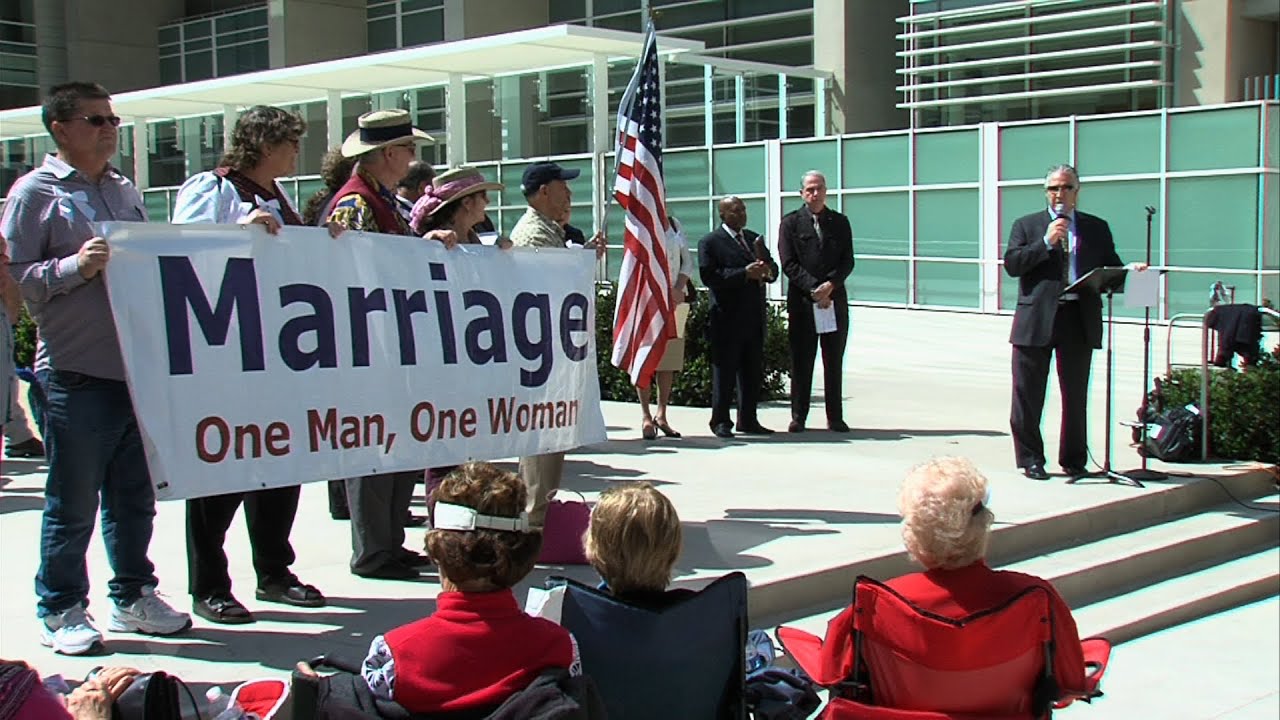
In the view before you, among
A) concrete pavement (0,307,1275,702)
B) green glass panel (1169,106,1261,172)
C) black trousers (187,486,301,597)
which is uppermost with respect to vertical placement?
green glass panel (1169,106,1261,172)

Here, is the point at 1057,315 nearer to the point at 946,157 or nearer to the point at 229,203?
the point at 229,203

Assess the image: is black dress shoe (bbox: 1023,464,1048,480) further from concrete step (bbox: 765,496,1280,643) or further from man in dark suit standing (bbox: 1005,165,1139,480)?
concrete step (bbox: 765,496,1280,643)

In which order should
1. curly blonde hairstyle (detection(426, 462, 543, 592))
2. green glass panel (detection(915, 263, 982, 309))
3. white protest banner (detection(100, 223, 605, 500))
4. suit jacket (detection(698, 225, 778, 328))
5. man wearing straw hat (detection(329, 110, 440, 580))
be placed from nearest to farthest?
curly blonde hairstyle (detection(426, 462, 543, 592))
white protest banner (detection(100, 223, 605, 500))
man wearing straw hat (detection(329, 110, 440, 580))
suit jacket (detection(698, 225, 778, 328))
green glass panel (detection(915, 263, 982, 309))

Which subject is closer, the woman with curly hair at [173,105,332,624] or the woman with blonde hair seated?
the woman with blonde hair seated

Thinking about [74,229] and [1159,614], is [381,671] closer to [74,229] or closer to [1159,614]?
[74,229]

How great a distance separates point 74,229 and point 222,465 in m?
1.04

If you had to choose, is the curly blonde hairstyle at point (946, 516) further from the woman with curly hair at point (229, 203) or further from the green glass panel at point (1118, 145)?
the green glass panel at point (1118, 145)

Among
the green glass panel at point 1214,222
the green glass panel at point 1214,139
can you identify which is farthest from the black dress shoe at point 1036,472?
the green glass panel at point 1214,139

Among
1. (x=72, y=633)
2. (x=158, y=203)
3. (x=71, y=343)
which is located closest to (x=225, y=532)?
(x=72, y=633)

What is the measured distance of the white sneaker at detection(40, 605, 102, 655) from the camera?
17.7ft

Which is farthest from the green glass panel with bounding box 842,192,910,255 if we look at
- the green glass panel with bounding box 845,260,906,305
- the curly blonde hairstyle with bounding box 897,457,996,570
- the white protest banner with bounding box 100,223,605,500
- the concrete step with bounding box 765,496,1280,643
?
the curly blonde hairstyle with bounding box 897,457,996,570

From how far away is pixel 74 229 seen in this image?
5.35 meters

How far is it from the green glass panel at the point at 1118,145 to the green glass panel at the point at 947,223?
2088mm

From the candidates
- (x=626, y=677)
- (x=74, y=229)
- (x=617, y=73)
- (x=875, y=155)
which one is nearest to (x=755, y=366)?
(x=74, y=229)
